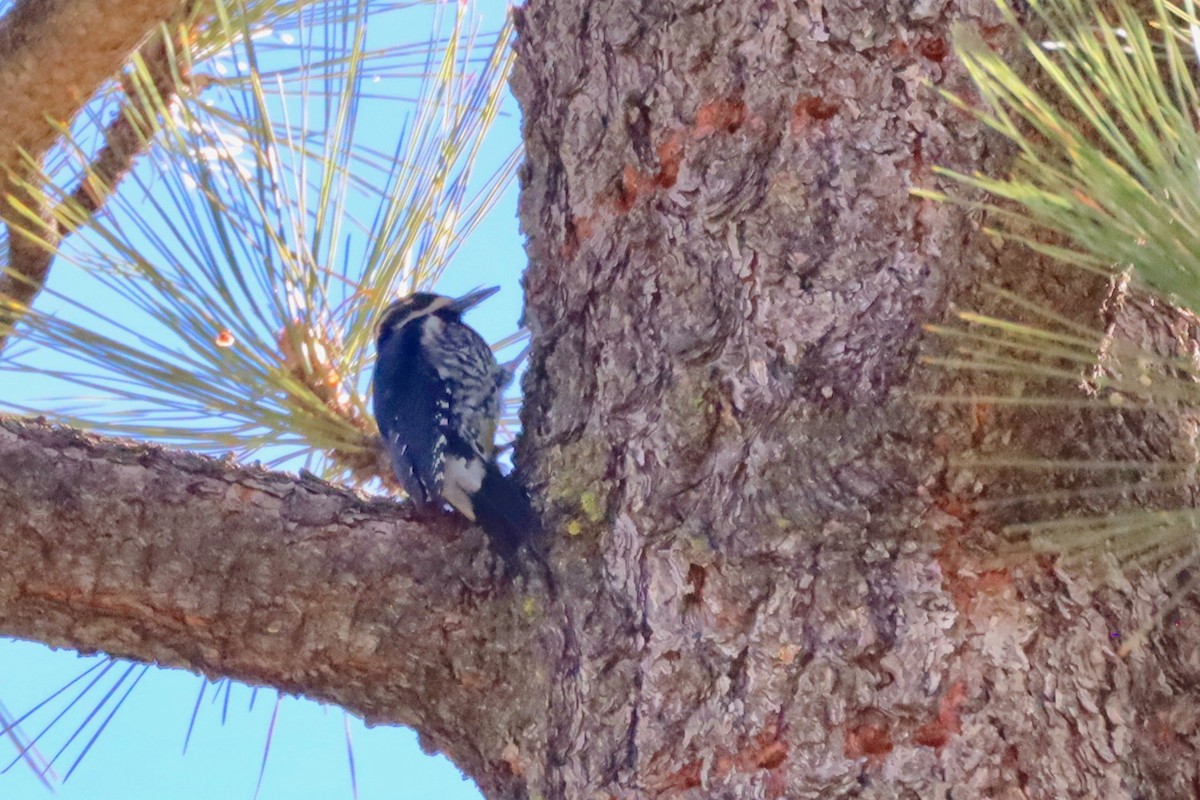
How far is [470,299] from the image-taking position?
2.70m

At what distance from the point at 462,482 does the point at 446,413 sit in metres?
0.48

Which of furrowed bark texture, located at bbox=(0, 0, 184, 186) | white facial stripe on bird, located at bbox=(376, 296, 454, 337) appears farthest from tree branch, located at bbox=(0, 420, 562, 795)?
white facial stripe on bird, located at bbox=(376, 296, 454, 337)

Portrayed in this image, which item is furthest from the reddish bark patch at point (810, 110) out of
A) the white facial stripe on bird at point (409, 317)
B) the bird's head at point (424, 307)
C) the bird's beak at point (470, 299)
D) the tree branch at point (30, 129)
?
the bird's beak at point (470, 299)

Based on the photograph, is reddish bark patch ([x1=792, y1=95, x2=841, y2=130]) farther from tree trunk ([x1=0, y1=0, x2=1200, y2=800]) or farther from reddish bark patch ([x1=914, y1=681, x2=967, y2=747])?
reddish bark patch ([x1=914, y1=681, x2=967, y2=747])

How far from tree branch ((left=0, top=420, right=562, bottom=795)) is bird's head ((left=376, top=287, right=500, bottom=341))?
554mm

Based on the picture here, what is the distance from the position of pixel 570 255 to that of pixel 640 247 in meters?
0.11

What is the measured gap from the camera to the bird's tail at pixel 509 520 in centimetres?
133

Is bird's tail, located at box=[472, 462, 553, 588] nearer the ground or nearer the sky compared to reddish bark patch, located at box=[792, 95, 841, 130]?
nearer the ground

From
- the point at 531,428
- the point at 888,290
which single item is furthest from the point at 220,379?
the point at 888,290

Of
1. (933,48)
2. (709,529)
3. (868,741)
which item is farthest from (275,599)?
(933,48)

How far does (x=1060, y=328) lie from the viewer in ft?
3.85

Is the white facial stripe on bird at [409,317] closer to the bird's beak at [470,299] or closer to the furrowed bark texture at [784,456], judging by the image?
the bird's beak at [470,299]

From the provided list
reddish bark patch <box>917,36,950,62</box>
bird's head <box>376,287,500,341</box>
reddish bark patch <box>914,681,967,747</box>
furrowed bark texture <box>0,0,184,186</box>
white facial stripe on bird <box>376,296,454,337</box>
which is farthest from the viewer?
white facial stripe on bird <box>376,296,454,337</box>

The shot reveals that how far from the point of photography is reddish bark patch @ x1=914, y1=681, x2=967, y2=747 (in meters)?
1.08
